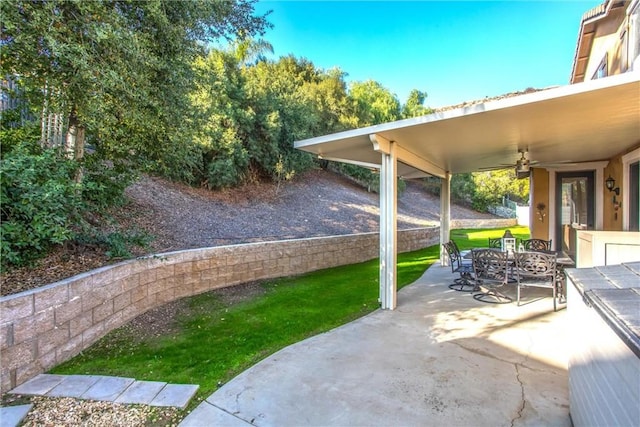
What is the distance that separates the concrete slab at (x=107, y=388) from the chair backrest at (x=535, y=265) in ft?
18.6

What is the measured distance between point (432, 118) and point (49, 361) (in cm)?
487

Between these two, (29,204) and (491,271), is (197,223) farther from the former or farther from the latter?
(491,271)

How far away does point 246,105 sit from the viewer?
1169 centimetres

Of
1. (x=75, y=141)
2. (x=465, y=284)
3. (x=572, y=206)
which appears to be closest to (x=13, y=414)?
(x=75, y=141)

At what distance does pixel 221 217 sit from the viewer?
29.4ft

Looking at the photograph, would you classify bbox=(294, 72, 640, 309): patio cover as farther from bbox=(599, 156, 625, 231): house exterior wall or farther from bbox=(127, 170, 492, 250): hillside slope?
bbox=(127, 170, 492, 250): hillside slope

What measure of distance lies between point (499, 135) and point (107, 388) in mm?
5765

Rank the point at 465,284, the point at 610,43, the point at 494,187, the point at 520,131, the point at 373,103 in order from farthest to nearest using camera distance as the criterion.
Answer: the point at 494,187, the point at 373,103, the point at 610,43, the point at 465,284, the point at 520,131

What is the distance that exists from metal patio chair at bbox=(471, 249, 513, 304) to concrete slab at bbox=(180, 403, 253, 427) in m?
4.88

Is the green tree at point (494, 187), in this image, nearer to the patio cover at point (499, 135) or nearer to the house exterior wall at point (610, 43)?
the house exterior wall at point (610, 43)

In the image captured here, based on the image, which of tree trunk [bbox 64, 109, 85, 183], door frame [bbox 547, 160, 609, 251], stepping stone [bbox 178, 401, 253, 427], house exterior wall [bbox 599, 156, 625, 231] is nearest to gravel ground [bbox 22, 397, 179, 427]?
stepping stone [bbox 178, 401, 253, 427]

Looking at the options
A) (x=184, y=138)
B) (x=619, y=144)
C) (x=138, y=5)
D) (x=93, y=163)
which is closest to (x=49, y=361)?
(x=93, y=163)

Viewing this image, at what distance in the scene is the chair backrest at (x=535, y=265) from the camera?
5.46 metres

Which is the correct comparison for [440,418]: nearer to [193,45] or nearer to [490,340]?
[490,340]
